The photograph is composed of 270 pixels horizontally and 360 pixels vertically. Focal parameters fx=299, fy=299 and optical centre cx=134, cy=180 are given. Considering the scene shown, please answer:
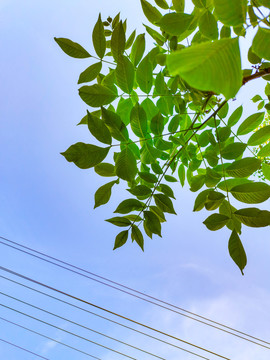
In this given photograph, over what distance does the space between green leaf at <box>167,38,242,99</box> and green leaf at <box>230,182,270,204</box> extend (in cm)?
40

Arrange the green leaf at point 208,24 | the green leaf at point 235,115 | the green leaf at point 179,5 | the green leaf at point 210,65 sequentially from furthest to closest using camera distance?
the green leaf at point 235,115 < the green leaf at point 179,5 < the green leaf at point 208,24 < the green leaf at point 210,65

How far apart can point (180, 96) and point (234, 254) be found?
0.36 meters

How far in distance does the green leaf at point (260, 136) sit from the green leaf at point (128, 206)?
1.02 ft

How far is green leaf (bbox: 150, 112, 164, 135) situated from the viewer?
2.14 ft

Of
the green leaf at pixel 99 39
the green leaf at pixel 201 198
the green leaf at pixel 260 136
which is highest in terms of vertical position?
the green leaf at pixel 260 136

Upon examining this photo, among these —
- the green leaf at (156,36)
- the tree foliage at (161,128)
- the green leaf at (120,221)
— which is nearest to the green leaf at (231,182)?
the tree foliage at (161,128)

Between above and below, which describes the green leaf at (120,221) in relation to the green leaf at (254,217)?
below

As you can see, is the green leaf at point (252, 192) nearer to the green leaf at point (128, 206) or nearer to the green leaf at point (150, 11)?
the green leaf at point (128, 206)

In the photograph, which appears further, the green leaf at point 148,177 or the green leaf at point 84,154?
the green leaf at point 148,177

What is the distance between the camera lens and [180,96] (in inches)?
26.9

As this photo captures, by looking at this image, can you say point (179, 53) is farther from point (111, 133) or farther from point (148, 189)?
point (148, 189)

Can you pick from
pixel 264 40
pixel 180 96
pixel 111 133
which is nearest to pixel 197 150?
pixel 180 96

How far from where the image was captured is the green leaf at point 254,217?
1.85 feet

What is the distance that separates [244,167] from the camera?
2.12 feet
